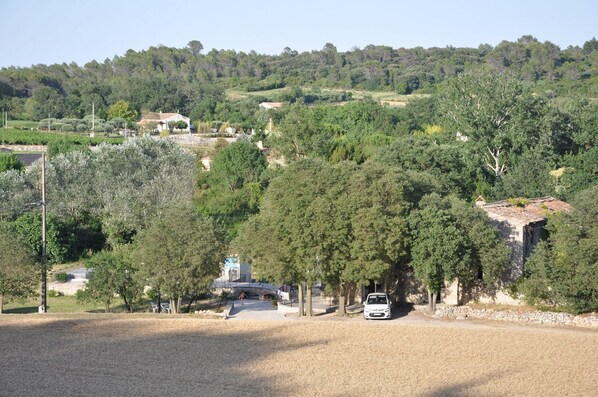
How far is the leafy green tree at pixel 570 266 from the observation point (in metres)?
35.5

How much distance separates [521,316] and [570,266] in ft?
8.77

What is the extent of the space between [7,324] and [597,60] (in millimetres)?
151689

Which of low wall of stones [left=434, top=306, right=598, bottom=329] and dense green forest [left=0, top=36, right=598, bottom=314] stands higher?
dense green forest [left=0, top=36, right=598, bottom=314]

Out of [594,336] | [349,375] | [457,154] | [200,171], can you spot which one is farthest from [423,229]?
[200,171]

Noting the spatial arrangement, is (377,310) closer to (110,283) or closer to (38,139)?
(110,283)

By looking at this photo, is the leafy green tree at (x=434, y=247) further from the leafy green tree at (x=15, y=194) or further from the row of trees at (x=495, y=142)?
the leafy green tree at (x=15, y=194)

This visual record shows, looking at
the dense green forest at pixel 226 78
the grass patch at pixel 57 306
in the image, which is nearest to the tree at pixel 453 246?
the grass patch at pixel 57 306

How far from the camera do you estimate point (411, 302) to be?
40.0 meters

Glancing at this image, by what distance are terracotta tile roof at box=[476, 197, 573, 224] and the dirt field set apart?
22.0ft

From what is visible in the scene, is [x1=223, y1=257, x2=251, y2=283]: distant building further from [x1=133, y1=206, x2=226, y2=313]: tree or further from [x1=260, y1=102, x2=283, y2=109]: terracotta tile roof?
[x1=260, y1=102, x2=283, y2=109]: terracotta tile roof

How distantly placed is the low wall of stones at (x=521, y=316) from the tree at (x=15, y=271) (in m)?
16.8

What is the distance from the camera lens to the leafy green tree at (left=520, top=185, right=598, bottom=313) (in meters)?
35.5

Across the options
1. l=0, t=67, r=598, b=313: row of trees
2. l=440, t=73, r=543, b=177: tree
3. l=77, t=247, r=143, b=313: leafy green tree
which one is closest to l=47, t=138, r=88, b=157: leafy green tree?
l=0, t=67, r=598, b=313: row of trees

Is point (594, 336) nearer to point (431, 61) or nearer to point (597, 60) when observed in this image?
point (597, 60)
